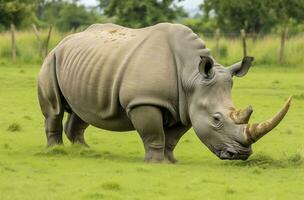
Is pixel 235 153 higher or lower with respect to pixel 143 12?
higher

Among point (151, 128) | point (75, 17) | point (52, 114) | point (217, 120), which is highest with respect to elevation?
point (217, 120)

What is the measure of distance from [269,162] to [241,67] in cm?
126

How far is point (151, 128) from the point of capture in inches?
423

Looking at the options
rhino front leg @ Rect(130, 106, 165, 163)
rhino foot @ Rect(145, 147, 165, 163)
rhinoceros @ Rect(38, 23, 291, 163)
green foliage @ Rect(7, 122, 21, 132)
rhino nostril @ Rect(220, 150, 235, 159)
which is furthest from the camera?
green foliage @ Rect(7, 122, 21, 132)

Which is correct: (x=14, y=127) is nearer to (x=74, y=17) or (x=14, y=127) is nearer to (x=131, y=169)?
(x=131, y=169)

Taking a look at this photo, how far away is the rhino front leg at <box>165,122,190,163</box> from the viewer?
11188 mm

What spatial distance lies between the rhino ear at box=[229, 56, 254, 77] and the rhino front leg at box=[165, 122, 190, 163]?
1.03 metres

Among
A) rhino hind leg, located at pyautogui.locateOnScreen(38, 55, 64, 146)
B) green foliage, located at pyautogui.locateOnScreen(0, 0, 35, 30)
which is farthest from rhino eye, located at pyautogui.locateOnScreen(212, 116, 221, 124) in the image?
green foliage, located at pyautogui.locateOnScreen(0, 0, 35, 30)

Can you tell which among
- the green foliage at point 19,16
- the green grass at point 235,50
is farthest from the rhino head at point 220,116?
the green foliage at point 19,16

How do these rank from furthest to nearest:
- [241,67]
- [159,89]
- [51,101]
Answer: [51,101] < [241,67] < [159,89]

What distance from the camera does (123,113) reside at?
11.2 metres

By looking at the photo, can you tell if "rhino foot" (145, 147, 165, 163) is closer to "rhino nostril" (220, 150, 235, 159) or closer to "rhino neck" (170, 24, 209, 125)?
"rhino neck" (170, 24, 209, 125)

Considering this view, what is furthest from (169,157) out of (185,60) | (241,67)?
(241,67)

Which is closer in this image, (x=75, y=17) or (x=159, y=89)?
(x=159, y=89)
